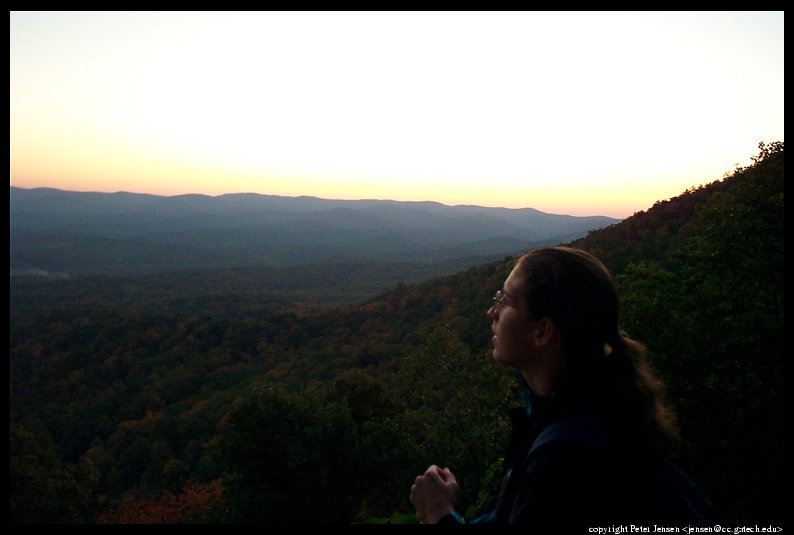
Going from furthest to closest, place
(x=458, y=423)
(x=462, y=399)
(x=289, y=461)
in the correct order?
(x=289, y=461) < (x=458, y=423) < (x=462, y=399)

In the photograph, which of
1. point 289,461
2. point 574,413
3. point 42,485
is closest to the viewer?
point 574,413

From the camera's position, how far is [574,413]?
4.41ft

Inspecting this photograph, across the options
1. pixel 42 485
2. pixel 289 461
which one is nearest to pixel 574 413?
pixel 289 461

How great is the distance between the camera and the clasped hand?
5.19ft

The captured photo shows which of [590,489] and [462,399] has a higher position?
[590,489]

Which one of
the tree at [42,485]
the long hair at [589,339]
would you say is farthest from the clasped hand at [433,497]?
the tree at [42,485]

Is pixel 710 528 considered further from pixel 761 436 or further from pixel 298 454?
pixel 298 454

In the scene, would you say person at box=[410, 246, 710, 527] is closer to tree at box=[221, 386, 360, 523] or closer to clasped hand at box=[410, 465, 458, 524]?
clasped hand at box=[410, 465, 458, 524]

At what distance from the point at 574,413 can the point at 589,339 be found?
271mm

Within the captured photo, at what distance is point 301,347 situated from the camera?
41.9 metres

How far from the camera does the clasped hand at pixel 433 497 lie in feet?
5.19

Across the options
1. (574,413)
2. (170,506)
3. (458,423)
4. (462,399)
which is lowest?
(170,506)

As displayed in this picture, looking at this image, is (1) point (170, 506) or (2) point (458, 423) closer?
(2) point (458, 423)

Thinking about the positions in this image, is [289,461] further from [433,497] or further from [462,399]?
[433,497]
